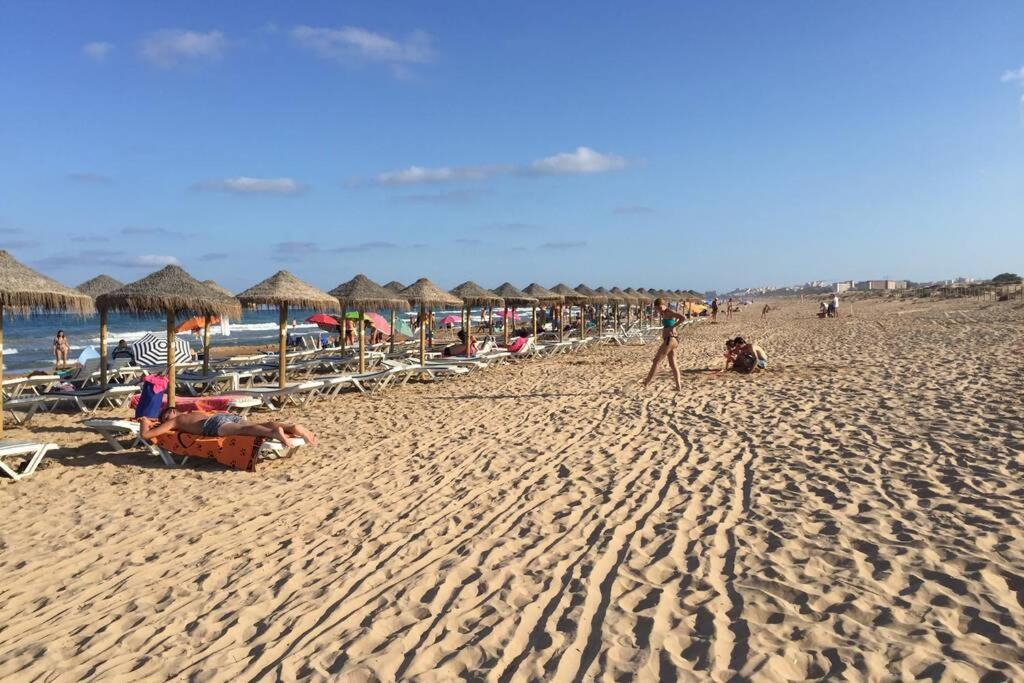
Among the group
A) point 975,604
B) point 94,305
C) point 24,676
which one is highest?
point 94,305

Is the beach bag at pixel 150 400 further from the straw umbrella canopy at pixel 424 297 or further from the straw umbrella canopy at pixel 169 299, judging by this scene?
the straw umbrella canopy at pixel 424 297

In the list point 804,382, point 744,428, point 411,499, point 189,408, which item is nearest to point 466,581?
point 411,499

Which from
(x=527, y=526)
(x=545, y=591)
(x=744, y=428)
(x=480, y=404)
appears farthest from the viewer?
(x=480, y=404)

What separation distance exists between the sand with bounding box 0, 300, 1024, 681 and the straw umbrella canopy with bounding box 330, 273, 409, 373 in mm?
4380

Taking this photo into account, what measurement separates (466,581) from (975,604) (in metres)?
2.31

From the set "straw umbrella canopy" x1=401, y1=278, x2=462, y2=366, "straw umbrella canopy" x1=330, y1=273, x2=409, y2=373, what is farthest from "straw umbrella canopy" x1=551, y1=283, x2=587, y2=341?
"straw umbrella canopy" x1=330, y1=273, x2=409, y2=373

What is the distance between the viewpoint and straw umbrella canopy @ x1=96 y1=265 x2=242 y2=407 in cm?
731

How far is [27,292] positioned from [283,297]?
3.07 meters

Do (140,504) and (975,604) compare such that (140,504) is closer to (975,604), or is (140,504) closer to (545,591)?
(545,591)

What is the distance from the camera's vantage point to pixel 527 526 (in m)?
3.96

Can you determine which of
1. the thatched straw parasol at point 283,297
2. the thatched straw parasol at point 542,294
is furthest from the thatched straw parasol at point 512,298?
the thatched straw parasol at point 283,297

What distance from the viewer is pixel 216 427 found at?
5.85 m

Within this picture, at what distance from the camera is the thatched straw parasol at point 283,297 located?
8859 mm

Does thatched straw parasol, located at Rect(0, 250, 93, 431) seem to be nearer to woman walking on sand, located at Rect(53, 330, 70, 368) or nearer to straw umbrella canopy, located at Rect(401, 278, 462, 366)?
straw umbrella canopy, located at Rect(401, 278, 462, 366)
